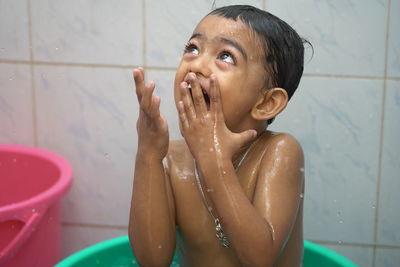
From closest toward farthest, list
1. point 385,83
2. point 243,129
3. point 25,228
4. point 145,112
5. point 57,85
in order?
point 145,112, point 243,129, point 25,228, point 385,83, point 57,85

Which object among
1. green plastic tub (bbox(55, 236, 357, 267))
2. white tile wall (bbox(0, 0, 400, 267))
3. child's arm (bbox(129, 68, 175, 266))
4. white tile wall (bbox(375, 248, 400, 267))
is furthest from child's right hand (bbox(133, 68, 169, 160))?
white tile wall (bbox(375, 248, 400, 267))

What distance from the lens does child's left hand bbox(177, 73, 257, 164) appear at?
0.83m

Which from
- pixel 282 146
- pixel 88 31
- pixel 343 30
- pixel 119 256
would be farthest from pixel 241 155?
pixel 88 31

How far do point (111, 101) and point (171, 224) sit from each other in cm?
55

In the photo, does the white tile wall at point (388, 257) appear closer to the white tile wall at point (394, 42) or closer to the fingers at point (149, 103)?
the white tile wall at point (394, 42)

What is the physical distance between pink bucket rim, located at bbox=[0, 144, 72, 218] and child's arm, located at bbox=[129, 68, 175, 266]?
0.97 ft

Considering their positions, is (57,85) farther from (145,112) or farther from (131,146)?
→ (145,112)

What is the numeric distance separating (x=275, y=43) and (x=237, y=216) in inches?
12.3

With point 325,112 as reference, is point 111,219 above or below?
below

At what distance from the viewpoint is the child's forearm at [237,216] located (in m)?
0.82

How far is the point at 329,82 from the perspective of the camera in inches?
52.4

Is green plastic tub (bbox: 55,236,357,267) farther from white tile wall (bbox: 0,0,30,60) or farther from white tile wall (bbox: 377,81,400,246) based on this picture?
white tile wall (bbox: 0,0,30,60)

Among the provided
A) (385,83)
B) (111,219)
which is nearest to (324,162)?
(385,83)

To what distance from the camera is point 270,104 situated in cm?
95
